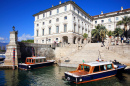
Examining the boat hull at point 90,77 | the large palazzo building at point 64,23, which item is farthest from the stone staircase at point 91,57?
the large palazzo building at point 64,23

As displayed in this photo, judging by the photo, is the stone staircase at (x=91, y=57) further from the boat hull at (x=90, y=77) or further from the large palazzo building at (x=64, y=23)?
the large palazzo building at (x=64, y=23)

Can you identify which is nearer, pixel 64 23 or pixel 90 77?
pixel 90 77

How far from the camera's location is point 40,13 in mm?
47375

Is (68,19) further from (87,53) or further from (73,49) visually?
(87,53)

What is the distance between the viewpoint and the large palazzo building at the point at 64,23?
3803cm

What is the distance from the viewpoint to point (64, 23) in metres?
39.0

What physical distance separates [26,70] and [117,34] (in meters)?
36.7

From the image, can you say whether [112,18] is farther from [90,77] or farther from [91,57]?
[90,77]

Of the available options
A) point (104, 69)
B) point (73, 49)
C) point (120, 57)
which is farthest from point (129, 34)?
point (104, 69)

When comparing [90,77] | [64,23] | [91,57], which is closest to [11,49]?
[90,77]

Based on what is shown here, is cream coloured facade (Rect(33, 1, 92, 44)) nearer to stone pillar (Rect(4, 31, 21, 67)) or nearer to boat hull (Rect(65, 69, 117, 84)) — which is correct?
stone pillar (Rect(4, 31, 21, 67))

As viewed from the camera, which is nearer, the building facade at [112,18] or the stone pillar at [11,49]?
the stone pillar at [11,49]

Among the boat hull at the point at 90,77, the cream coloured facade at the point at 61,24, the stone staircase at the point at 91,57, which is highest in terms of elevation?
the cream coloured facade at the point at 61,24

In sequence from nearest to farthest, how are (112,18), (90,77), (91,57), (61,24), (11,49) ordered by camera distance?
(90,77), (11,49), (91,57), (61,24), (112,18)
